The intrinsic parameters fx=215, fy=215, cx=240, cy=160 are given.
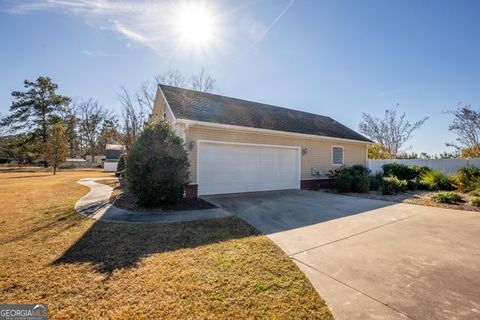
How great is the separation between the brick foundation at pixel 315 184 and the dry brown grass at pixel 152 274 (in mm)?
7619

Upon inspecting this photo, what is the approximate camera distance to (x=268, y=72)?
12.0m

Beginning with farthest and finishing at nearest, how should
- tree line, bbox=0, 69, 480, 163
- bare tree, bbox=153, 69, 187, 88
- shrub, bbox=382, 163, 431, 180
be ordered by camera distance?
bare tree, bbox=153, 69, 187, 88 < tree line, bbox=0, 69, 480, 163 < shrub, bbox=382, 163, 431, 180

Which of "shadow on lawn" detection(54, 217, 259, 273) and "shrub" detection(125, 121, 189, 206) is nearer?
"shadow on lawn" detection(54, 217, 259, 273)

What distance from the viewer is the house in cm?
898

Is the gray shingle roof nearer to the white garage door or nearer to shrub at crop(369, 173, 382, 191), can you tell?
the white garage door

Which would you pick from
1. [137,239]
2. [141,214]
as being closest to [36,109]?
[141,214]

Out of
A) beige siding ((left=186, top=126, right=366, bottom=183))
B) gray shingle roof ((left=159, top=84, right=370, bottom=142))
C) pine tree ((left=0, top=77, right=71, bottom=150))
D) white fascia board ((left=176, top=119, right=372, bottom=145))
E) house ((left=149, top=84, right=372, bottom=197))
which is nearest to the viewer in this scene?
white fascia board ((left=176, top=119, right=372, bottom=145))

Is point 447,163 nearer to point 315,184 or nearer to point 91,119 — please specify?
point 315,184

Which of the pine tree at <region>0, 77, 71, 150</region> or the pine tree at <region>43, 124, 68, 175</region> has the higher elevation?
the pine tree at <region>0, 77, 71, 150</region>

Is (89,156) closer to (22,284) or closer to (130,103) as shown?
(130,103)

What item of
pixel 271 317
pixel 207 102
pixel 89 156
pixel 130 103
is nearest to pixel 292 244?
pixel 271 317

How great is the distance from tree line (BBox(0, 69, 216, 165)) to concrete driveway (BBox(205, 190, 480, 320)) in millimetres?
12784

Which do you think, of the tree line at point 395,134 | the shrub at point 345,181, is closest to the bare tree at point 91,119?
the shrub at point 345,181

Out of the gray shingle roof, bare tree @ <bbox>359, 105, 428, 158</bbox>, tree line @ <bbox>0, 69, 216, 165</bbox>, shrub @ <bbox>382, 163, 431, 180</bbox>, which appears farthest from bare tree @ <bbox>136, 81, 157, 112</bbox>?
bare tree @ <bbox>359, 105, 428, 158</bbox>
